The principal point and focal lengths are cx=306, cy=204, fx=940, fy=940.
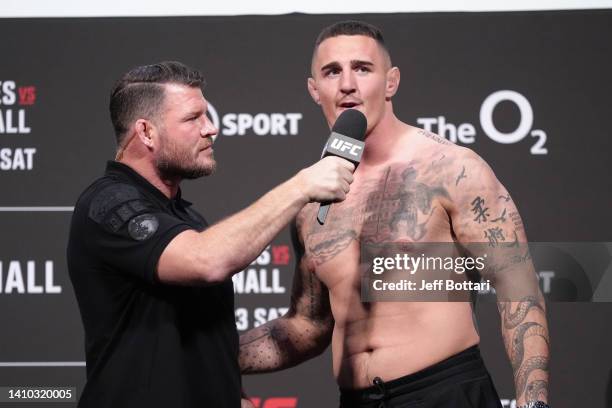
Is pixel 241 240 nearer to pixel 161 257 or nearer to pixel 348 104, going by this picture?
pixel 161 257

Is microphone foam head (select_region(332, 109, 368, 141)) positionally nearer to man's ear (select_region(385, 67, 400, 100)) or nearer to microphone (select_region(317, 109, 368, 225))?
microphone (select_region(317, 109, 368, 225))

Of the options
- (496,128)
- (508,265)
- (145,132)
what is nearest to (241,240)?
(145,132)

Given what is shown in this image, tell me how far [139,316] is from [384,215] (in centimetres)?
73

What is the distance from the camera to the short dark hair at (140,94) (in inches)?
84.2

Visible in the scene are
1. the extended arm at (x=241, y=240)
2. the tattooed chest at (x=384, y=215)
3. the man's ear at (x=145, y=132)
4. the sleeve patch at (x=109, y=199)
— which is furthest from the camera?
the tattooed chest at (x=384, y=215)

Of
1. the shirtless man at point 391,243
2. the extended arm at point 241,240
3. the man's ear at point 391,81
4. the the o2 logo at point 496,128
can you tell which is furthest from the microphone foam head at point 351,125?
the the o2 logo at point 496,128

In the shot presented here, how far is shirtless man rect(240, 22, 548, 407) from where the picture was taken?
2227mm

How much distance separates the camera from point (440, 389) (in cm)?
222

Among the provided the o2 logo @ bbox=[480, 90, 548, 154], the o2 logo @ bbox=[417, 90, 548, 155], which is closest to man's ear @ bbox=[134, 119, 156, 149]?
the o2 logo @ bbox=[417, 90, 548, 155]

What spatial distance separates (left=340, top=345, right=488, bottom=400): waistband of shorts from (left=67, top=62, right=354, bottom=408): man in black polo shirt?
375 millimetres

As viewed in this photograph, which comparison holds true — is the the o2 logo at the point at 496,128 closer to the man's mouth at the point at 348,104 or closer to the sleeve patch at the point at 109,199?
the man's mouth at the point at 348,104

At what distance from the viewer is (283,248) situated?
10.4ft

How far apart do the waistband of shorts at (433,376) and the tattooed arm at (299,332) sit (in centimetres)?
33

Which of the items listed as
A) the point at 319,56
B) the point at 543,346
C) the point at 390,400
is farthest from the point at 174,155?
the point at 543,346
